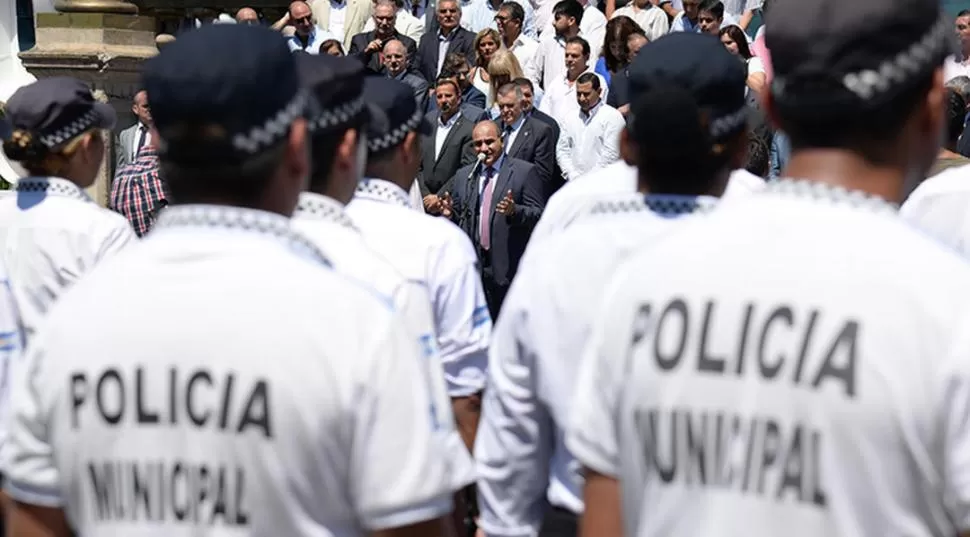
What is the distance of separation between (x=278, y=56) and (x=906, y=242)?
1.02m

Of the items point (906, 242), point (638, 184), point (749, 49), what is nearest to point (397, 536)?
point (906, 242)

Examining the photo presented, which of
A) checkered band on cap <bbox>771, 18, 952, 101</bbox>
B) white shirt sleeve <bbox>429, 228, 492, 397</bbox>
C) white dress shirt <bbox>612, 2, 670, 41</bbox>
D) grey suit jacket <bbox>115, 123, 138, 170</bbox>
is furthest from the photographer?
white dress shirt <bbox>612, 2, 670, 41</bbox>

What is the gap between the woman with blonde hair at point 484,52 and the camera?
15.1m

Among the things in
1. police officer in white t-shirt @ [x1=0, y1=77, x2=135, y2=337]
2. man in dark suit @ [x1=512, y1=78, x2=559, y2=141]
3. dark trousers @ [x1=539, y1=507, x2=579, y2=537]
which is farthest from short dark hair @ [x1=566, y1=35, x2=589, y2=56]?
dark trousers @ [x1=539, y1=507, x2=579, y2=537]

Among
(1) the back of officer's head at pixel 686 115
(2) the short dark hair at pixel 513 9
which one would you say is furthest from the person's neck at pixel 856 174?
(2) the short dark hair at pixel 513 9

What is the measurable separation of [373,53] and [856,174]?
1299cm

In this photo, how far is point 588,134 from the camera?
13.4m

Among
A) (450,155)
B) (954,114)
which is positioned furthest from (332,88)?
(450,155)

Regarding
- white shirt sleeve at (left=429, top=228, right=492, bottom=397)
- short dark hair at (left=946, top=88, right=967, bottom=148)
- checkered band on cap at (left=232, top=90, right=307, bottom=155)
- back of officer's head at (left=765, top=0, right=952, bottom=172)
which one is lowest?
white shirt sleeve at (left=429, top=228, right=492, bottom=397)

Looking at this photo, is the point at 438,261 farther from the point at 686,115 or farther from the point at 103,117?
the point at 686,115

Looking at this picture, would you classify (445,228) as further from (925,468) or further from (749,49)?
(749,49)

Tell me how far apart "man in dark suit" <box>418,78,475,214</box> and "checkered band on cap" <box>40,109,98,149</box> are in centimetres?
747

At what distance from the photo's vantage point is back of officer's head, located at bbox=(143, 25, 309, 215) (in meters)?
3.00

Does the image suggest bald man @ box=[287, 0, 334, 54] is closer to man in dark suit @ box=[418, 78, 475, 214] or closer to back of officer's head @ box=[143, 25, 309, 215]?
man in dark suit @ box=[418, 78, 475, 214]
